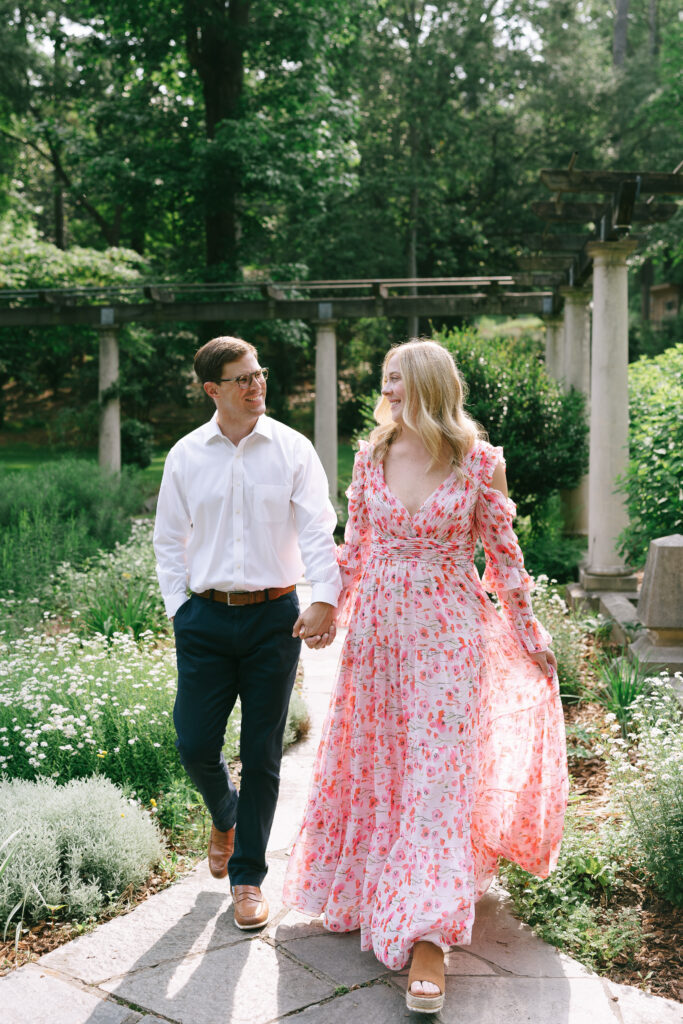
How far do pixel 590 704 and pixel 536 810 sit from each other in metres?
2.37

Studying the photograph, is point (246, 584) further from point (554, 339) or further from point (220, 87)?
point (220, 87)

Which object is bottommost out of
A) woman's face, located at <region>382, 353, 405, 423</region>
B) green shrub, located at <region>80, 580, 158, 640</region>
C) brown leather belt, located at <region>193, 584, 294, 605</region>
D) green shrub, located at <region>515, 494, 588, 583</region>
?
green shrub, located at <region>80, 580, 158, 640</region>

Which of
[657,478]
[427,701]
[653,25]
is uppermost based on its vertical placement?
[653,25]

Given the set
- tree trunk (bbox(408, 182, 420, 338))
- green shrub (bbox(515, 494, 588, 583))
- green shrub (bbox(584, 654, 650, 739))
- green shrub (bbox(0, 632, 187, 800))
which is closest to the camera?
green shrub (bbox(0, 632, 187, 800))

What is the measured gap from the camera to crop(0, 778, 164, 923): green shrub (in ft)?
11.0

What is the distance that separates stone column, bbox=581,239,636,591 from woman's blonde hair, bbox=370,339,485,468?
5445 mm

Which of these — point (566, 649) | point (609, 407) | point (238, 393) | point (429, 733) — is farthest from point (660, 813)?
point (609, 407)

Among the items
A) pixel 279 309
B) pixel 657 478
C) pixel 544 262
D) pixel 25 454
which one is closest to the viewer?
pixel 657 478

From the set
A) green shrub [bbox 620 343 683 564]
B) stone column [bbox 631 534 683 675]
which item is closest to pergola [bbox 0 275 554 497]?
green shrub [bbox 620 343 683 564]

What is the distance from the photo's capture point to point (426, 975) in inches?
108

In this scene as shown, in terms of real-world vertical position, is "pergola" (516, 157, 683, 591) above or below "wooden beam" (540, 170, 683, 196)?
below

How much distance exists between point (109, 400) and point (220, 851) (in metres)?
12.1

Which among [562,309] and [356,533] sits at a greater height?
[562,309]

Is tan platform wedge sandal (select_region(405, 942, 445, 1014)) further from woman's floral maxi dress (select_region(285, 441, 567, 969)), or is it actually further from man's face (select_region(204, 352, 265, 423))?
man's face (select_region(204, 352, 265, 423))
